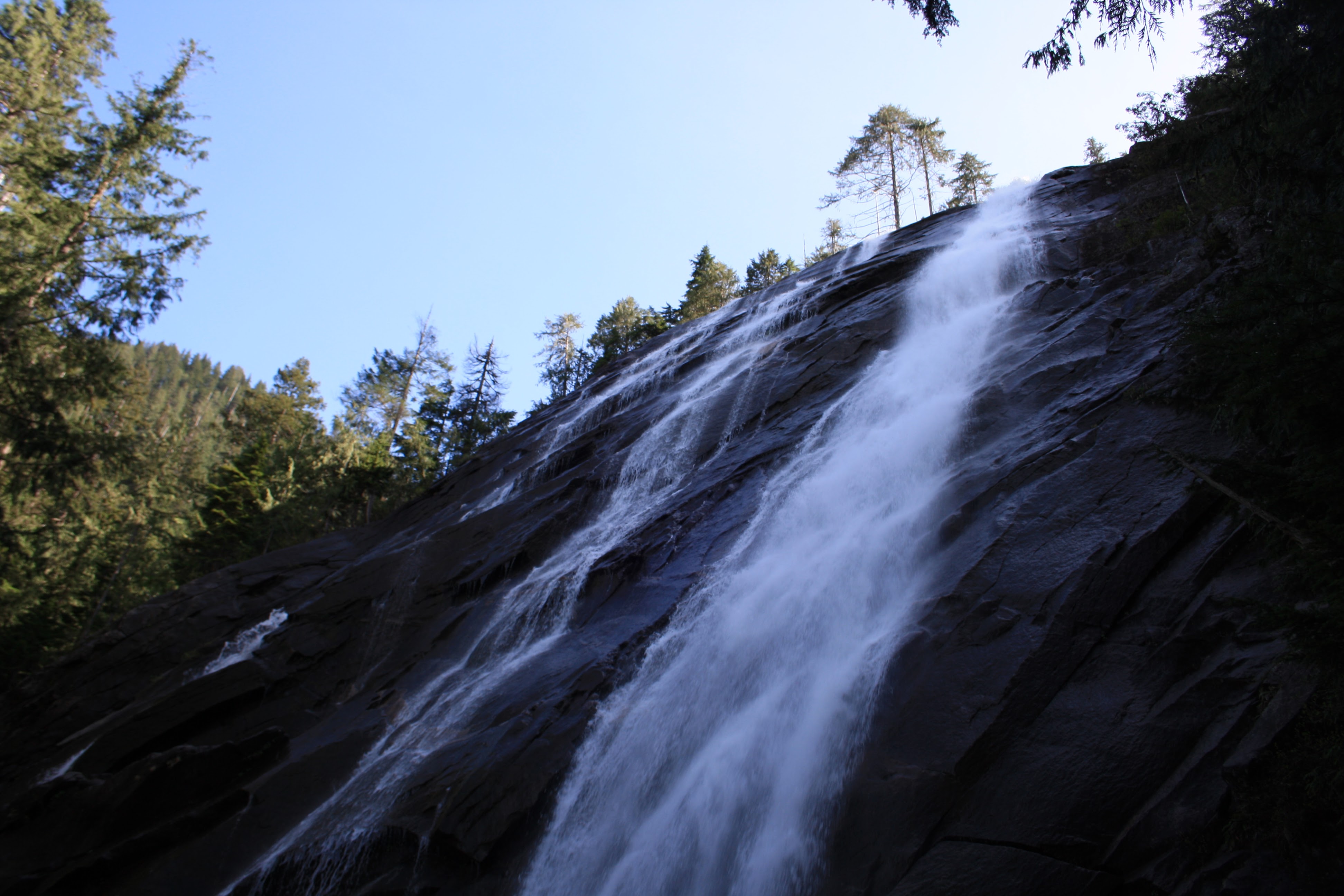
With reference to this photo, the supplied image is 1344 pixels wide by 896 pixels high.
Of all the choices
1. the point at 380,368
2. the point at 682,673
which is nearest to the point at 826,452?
the point at 682,673

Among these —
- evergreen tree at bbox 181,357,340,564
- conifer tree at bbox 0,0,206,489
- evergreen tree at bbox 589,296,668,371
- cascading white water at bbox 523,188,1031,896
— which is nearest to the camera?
cascading white water at bbox 523,188,1031,896

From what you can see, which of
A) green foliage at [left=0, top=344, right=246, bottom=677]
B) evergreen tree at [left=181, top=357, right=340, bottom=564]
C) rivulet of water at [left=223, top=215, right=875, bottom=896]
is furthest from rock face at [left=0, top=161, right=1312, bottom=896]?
evergreen tree at [left=181, top=357, right=340, bottom=564]

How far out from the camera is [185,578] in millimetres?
27953

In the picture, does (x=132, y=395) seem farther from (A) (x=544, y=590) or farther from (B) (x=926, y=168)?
(B) (x=926, y=168)

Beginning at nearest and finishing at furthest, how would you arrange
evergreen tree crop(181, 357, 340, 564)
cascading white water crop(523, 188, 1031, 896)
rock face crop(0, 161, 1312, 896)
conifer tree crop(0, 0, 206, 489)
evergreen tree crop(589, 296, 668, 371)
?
1. rock face crop(0, 161, 1312, 896)
2. cascading white water crop(523, 188, 1031, 896)
3. conifer tree crop(0, 0, 206, 489)
4. evergreen tree crop(181, 357, 340, 564)
5. evergreen tree crop(589, 296, 668, 371)

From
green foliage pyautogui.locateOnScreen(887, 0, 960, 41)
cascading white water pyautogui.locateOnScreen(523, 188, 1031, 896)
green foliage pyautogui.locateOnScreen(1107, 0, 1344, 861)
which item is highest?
green foliage pyautogui.locateOnScreen(887, 0, 960, 41)

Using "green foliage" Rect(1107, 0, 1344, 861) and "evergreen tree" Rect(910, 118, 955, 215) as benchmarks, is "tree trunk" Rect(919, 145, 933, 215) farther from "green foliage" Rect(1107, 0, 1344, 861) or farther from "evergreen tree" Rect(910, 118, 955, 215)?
"green foliage" Rect(1107, 0, 1344, 861)

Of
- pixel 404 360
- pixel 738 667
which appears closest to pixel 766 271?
pixel 404 360

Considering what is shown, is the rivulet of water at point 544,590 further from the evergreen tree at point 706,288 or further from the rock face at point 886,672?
the evergreen tree at point 706,288

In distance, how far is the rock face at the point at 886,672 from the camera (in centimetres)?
548

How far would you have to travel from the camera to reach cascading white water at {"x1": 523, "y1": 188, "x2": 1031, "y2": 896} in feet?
21.4

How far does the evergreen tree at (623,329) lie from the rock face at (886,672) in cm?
1719

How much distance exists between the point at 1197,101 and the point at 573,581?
12.1m

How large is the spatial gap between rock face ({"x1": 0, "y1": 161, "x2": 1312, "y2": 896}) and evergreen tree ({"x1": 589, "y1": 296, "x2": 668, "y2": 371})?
17.2 metres
